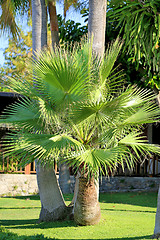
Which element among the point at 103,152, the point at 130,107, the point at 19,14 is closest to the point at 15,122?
the point at 103,152

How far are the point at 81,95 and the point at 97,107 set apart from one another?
0.38 m

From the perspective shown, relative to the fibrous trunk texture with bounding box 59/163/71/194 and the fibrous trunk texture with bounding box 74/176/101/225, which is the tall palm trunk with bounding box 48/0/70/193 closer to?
the fibrous trunk texture with bounding box 59/163/71/194

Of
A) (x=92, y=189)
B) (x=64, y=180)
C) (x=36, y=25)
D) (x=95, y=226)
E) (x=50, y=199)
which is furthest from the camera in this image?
(x=64, y=180)

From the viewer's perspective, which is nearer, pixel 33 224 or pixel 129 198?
pixel 33 224

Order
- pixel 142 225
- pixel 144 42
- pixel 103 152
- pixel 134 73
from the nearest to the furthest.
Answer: pixel 103 152 < pixel 142 225 < pixel 144 42 < pixel 134 73

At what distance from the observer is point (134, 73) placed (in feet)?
35.6

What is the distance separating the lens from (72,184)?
13.4 m

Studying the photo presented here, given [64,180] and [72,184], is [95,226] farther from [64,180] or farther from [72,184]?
[72,184]

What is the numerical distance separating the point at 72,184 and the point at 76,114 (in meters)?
8.21

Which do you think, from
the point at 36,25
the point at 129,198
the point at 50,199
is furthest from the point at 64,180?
the point at 36,25

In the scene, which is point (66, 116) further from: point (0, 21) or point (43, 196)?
point (0, 21)

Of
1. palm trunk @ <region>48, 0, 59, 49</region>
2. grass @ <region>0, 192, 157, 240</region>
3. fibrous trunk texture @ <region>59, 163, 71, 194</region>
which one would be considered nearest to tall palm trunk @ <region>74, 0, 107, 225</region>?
grass @ <region>0, 192, 157, 240</region>

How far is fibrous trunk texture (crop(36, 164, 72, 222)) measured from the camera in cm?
751

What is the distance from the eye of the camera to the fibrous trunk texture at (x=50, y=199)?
751cm
